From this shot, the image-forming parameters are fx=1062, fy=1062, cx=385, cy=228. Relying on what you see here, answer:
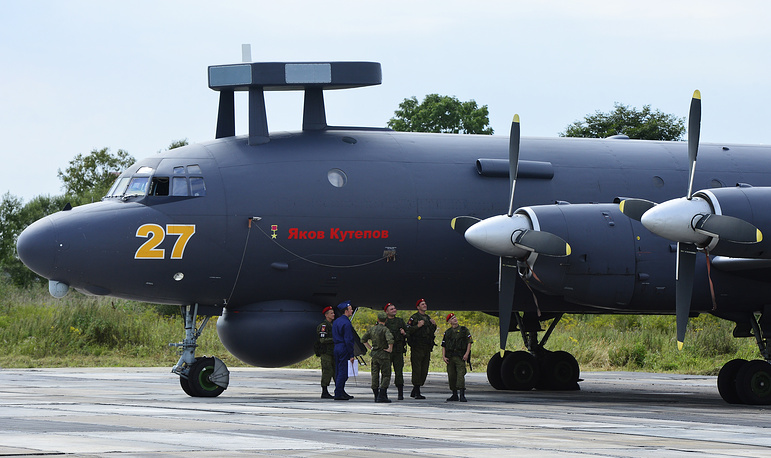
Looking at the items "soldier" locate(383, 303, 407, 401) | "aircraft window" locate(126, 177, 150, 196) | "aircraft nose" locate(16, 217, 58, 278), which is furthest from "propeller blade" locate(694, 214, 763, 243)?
"aircraft nose" locate(16, 217, 58, 278)

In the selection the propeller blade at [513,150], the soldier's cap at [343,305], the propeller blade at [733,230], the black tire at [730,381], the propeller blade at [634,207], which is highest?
the propeller blade at [513,150]

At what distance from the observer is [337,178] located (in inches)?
791

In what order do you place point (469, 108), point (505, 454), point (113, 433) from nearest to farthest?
point (505, 454), point (113, 433), point (469, 108)

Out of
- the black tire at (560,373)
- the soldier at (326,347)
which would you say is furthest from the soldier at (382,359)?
the black tire at (560,373)

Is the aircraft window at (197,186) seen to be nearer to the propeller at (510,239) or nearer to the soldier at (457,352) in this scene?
the propeller at (510,239)

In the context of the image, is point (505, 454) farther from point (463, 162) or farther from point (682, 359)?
point (682, 359)

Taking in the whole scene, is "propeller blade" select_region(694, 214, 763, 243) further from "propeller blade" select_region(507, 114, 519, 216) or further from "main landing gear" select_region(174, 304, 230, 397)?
"main landing gear" select_region(174, 304, 230, 397)

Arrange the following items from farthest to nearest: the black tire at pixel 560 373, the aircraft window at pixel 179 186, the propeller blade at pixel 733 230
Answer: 1. the black tire at pixel 560 373
2. the aircraft window at pixel 179 186
3. the propeller blade at pixel 733 230

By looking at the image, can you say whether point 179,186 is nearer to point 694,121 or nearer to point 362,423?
point 362,423

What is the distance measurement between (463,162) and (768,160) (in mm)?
6850

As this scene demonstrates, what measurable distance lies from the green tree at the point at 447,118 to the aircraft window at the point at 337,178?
51351 millimetres

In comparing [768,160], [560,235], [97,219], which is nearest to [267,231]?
[97,219]

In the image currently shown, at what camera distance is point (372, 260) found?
20.1m

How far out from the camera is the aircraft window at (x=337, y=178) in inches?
789
